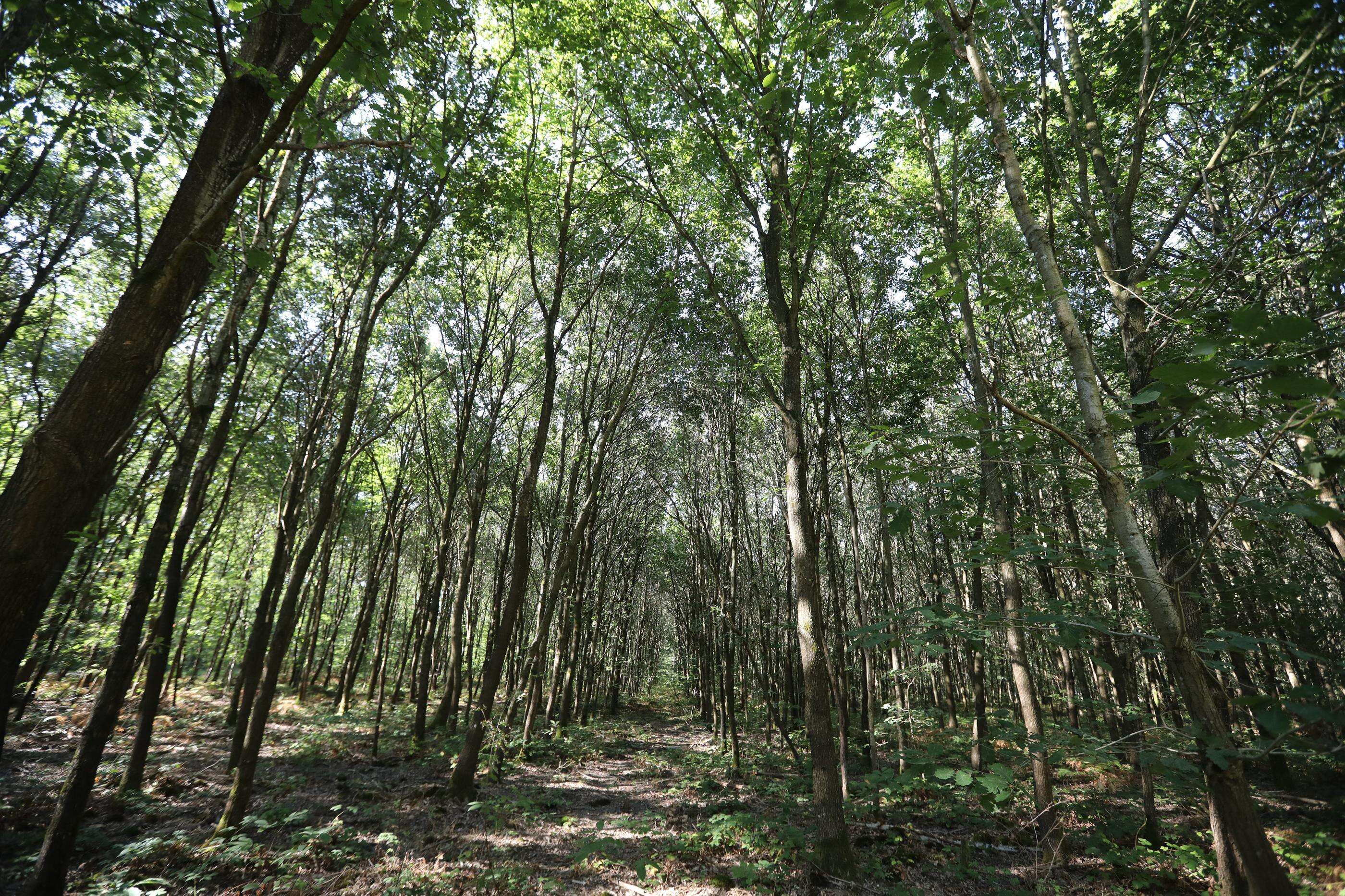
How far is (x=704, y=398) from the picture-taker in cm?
1575

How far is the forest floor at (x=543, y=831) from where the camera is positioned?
556 cm

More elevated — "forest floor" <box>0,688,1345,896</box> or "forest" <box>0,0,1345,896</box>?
"forest" <box>0,0,1345,896</box>

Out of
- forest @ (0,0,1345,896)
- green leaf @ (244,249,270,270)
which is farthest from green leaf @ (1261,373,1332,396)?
green leaf @ (244,249,270,270)

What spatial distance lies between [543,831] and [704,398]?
36.2 feet

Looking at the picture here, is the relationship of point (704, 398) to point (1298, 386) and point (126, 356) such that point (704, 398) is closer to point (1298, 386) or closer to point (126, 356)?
point (126, 356)

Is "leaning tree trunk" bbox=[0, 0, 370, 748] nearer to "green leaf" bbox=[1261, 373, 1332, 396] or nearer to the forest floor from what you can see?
"green leaf" bbox=[1261, 373, 1332, 396]

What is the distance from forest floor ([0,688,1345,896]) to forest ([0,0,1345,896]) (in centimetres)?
10

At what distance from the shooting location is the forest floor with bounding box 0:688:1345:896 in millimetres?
5559

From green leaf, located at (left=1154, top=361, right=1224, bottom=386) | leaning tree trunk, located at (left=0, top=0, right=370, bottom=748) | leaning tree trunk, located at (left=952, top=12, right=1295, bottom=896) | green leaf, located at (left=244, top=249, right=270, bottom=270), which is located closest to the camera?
green leaf, located at (left=1154, top=361, right=1224, bottom=386)

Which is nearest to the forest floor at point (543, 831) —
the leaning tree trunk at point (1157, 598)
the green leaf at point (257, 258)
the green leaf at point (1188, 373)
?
the leaning tree trunk at point (1157, 598)

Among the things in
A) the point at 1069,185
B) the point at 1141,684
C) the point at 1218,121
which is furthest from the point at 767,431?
the point at 1141,684

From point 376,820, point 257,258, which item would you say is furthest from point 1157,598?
point 376,820

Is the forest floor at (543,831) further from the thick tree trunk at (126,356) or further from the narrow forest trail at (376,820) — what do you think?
the thick tree trunk at (126,356)

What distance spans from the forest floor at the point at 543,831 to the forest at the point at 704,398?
0.10 meters
